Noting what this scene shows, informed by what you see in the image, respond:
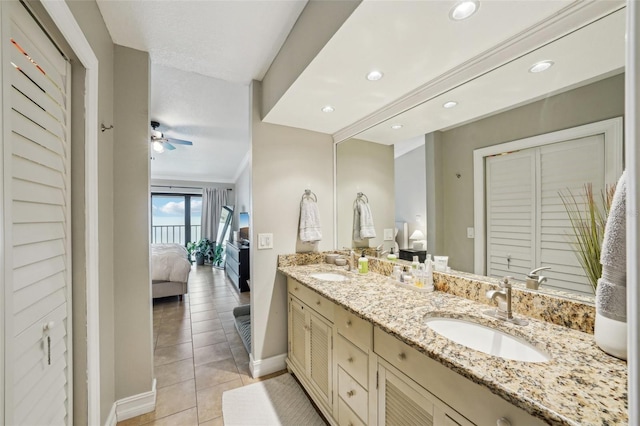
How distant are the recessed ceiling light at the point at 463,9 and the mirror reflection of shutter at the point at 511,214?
621 mm

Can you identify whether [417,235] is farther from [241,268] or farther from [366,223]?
[241,268]

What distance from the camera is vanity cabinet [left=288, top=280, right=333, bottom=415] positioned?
61.2 inches

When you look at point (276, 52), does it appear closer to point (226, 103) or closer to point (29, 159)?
point (226, 103)

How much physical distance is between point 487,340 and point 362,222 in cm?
132

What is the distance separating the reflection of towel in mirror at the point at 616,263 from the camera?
72cm

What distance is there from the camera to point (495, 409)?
707mm

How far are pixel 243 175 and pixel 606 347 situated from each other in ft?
21.3

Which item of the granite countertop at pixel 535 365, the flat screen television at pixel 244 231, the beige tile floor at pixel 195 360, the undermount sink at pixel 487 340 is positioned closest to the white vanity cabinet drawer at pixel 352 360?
the granite countertop at pixel 535 365

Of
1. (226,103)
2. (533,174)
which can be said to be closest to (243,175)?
(226,103)

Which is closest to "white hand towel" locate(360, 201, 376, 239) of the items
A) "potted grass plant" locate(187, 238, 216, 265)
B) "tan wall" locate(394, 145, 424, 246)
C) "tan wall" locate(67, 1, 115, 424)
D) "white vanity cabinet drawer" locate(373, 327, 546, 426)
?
"tan wall" locate(394, 145, 424, 246)

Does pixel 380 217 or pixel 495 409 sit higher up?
pixel 380 217

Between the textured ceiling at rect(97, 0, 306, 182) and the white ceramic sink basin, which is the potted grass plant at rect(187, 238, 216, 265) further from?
the white ceramic sink basin

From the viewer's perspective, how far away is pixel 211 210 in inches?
288

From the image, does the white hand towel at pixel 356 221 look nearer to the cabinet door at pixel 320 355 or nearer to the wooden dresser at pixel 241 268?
the cabinet door at pixel 320 355
